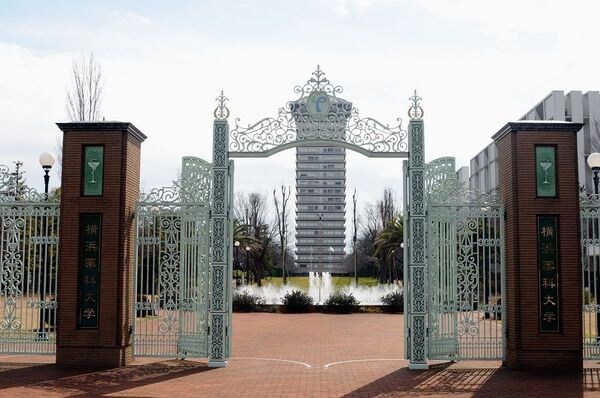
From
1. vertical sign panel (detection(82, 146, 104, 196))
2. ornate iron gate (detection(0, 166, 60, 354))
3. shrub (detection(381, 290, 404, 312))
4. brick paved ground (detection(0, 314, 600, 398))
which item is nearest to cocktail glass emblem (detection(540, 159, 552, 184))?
brick paved ground (detection(0, 314, 600, 398))

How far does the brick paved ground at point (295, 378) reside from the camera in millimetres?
8625

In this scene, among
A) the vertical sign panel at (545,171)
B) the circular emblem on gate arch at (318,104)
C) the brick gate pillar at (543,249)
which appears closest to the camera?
the brick gate pillar at (543,249)

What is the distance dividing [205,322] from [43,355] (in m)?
2.71

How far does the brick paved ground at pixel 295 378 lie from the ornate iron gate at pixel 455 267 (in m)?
0.37

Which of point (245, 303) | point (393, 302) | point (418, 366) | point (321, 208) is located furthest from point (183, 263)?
point (321, 208)

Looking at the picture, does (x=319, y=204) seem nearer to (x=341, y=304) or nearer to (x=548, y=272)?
(x=341, y=304)

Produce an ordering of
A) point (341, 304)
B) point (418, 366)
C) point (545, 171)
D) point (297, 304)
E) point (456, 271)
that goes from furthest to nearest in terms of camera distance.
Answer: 1. point (297, 304)
2. point (341, 304)
3. point (456, 271)
4. point (418, 366)
5. point (545, 171)

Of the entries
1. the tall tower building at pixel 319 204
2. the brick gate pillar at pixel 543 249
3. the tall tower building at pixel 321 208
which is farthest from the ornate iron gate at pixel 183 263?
the tall tower building at pixel 319 204

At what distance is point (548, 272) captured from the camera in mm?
10414

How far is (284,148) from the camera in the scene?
11.2 meters

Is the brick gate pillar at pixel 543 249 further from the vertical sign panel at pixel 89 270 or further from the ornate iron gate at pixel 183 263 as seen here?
the vertical sign panel at pixel 89 270

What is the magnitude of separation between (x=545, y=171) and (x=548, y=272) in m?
1.57

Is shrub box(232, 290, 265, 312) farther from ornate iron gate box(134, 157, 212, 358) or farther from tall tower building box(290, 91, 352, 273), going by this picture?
tall tower building box(290, 91, 352, 273)

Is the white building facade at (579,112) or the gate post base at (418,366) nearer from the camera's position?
the gate post base at (418,366)
